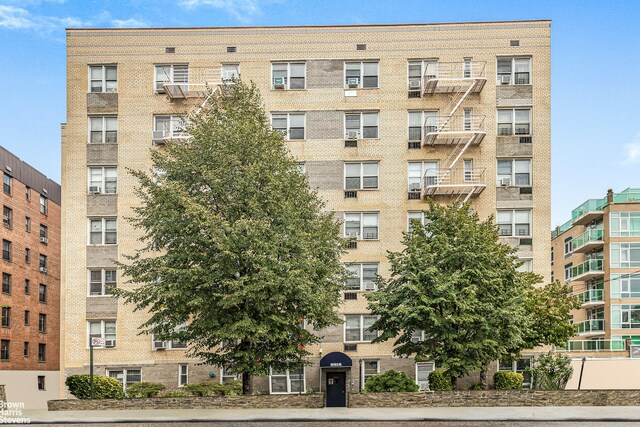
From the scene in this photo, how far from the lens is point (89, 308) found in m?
44.6

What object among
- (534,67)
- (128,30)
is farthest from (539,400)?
(128,30)

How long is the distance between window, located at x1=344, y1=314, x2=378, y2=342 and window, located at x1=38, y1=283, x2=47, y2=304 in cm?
3273

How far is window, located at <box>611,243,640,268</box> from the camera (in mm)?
67625

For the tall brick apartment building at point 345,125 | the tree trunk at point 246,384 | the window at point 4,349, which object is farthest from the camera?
the window at point 4,349

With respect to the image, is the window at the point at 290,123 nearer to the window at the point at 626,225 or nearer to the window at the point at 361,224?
the window at the point at 361,224

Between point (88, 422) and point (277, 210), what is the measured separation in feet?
35.3

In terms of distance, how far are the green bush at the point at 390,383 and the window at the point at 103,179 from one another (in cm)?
A: 1931

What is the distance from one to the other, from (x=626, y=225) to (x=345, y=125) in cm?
3459

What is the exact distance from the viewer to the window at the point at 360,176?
4534 cm

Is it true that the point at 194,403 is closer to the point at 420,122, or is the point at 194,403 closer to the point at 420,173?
the point at 420,173

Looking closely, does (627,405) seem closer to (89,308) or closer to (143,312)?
(143,312)

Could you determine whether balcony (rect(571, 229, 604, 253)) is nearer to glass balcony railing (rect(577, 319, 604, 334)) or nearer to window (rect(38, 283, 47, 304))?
glass balcony railing (rect(577, 319, 604, 334))

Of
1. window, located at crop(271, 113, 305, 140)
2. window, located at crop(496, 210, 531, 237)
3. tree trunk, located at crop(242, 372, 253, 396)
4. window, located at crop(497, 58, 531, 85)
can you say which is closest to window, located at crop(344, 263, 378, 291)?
window, located at crop(496, 210, 531, 237)

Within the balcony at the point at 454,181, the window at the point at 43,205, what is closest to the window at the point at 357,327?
the balcony at the point at 454,181
